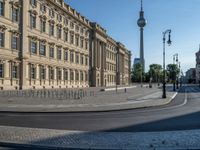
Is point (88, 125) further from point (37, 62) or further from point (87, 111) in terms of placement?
point (37, 62)

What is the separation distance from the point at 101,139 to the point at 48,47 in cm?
6173

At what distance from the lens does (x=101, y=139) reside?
1160cm

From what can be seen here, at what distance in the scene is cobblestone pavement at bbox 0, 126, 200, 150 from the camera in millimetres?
10516

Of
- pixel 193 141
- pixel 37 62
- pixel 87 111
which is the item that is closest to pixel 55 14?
pixel 37 62

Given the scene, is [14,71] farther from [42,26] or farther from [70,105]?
[70,105]

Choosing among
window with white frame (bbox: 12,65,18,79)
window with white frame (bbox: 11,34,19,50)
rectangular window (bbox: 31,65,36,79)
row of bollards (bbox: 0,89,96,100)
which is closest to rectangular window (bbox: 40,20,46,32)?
rectangular window (bbox: 31,65,36,79)

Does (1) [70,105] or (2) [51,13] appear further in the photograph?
(2) [51,13]

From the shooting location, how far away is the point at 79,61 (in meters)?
93.8

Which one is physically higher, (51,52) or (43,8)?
(43,8)

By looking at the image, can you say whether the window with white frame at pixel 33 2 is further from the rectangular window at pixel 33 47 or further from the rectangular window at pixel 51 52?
the rectangular window at pixel 51 52

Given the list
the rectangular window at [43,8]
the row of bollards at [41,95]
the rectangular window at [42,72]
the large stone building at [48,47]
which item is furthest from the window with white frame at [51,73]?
the row of bollards at [41,95]

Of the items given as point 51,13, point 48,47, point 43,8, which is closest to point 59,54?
point 48,47

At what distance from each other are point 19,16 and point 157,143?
5196cm

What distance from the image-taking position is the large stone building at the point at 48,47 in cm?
5588
